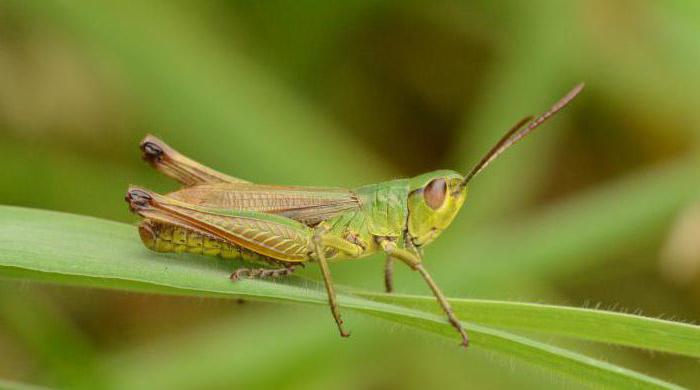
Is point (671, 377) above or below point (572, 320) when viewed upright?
below

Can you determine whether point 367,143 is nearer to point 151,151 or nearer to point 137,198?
point 151,151

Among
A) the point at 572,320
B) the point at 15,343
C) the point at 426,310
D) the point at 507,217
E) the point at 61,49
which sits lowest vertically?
the point at 572,320

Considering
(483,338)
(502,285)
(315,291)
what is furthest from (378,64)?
(483,338)

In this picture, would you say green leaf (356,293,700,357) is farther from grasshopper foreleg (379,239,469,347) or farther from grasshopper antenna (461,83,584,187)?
grasshopper antenna (461,83,584,187)

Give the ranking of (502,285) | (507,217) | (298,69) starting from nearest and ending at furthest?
(502,285) < (507,217) < (298,69)

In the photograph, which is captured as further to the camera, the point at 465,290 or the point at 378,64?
the point at 378,64

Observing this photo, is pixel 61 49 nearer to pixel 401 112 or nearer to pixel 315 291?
pixel 401 112

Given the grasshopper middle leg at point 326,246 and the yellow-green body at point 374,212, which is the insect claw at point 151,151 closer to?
the yellow-green body at point 374,212

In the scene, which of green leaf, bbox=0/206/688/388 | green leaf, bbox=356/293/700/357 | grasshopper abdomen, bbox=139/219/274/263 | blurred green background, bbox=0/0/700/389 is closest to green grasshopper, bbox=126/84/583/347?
grasshopper abdomen, bbox=139/219/274/263

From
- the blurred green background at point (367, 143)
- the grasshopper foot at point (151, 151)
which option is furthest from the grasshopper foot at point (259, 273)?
the blurred green background at point (367, 143)
